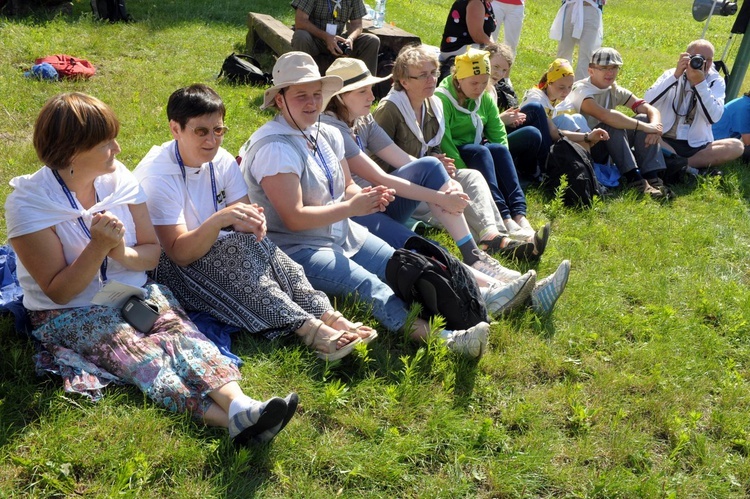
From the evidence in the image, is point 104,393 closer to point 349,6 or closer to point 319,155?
point 319,155

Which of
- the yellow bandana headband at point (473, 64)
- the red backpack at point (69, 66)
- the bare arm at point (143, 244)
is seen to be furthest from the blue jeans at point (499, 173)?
the red backpack at point (69, 66)

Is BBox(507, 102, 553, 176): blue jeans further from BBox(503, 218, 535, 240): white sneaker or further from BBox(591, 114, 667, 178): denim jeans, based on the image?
BBox(503, 218, 535, 240): white sneaker

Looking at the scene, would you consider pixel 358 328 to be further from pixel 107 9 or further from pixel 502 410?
pixel 107 9

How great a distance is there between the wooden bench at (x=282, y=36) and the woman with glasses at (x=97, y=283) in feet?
17.8

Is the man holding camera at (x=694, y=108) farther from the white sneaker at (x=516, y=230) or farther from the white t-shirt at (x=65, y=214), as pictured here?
the white t-shirt at (x=65, y=214)

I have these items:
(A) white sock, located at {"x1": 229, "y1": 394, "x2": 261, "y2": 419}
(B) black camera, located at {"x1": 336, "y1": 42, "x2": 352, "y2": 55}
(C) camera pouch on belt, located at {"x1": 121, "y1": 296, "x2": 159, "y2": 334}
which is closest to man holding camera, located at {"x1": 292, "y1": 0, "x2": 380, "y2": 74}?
(B) black camera, located at {"x1": 336, "y1": 42, "x2": 352, "y2": 55}

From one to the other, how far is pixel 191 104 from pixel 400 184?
156cm

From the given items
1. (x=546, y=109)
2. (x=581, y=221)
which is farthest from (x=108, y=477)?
(x=546, y=109)

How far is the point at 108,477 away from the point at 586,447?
2.05m

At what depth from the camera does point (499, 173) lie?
5.46 metres

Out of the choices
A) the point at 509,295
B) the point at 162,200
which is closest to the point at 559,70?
the point at 509,295

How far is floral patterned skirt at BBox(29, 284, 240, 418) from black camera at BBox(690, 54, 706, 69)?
580 cm

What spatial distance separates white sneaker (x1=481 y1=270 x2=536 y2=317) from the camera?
393cm

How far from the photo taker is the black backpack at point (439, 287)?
3.63m
